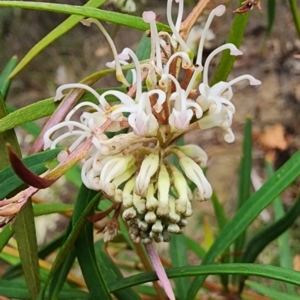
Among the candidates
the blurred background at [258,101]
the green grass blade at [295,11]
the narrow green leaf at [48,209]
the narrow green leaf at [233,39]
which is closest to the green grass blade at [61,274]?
the narrow green leaf at [48,209]

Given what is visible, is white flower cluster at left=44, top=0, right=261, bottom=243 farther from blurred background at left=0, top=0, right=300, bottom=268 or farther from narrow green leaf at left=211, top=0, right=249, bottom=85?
blurred background at left=0, top=0, right=300, bottom=268

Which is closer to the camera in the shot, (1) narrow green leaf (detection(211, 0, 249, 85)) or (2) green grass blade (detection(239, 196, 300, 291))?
(1) narrow green leaf (detection(211, 0, 249, 85))

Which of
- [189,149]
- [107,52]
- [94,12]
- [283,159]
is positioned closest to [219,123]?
[189,149]

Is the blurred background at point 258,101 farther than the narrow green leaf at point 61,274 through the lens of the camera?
Yes

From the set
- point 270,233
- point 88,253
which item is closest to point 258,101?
point 270,233

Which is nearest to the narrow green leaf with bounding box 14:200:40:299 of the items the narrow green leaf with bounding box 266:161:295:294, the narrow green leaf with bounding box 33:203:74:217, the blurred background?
the narrow green leaf with bounding box 33:203:74:217

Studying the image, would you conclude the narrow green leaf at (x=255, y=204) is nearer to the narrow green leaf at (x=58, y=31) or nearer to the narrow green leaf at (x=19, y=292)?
the narrow green leaf at (x=19, y=292)

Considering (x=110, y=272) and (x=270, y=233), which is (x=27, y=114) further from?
(x=270, y=233)
